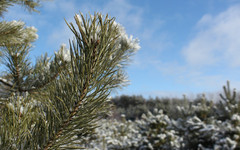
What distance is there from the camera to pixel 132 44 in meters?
1.57

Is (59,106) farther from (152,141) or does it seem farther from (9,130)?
(152,141)

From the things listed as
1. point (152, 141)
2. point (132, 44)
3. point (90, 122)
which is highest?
point (132, 44)

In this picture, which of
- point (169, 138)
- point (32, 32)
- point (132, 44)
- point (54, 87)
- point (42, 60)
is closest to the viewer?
point (54, 87)

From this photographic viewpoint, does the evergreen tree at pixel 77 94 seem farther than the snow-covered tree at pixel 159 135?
No

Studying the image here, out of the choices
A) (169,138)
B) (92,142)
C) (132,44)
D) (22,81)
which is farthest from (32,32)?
(169,138)

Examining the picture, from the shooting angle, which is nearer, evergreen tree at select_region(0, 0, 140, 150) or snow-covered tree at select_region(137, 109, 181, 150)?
evergreen tree at select_region(0, 0, 140, 150)

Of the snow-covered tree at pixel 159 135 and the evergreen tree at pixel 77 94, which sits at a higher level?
the evergreen tree at pixel 77 94

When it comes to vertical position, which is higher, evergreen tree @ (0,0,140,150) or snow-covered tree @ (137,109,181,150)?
evergreen tree @ (0,0,140,150)

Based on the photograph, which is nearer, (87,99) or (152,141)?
(87,99)

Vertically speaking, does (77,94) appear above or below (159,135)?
above

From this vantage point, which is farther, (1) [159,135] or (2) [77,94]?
(1) [159,135]

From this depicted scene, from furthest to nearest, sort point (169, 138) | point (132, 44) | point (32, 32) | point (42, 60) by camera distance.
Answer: point (169, 138)
point (32, 32)
point (42, 60)
point (132, 44)

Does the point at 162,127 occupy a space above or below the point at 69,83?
below

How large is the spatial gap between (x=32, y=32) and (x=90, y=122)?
2.06 metres
